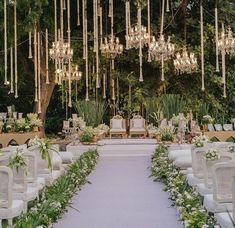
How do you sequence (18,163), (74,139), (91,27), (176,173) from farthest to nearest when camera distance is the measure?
(91,27)
(74,139)
(176,173)
(18,163)

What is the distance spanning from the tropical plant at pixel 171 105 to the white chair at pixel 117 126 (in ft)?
5.18

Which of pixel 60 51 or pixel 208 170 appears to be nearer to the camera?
pixel 208 170

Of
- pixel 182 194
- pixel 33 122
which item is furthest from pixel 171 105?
pixel 182 194

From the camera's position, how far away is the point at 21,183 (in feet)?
24.9

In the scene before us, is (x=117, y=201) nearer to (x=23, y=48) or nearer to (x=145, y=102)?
(x=145, y=102)

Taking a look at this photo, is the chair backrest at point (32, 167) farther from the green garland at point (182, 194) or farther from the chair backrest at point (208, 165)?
the chair backrest at point (208, 165)

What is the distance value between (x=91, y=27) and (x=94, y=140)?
7.39m

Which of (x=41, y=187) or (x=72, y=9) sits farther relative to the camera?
(x=72, y=9)

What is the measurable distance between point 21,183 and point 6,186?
50.2 inches

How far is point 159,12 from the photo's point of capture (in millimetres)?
24359

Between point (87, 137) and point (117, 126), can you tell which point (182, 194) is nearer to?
point (87, 137)

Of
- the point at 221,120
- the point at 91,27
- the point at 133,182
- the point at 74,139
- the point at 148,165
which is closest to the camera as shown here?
the point at 133,182

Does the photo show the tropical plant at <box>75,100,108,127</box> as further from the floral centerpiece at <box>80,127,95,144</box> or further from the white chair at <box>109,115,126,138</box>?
the floral centerpiece at <box>80,127,95,144</box>

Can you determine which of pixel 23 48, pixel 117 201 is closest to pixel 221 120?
pixel 23 48
